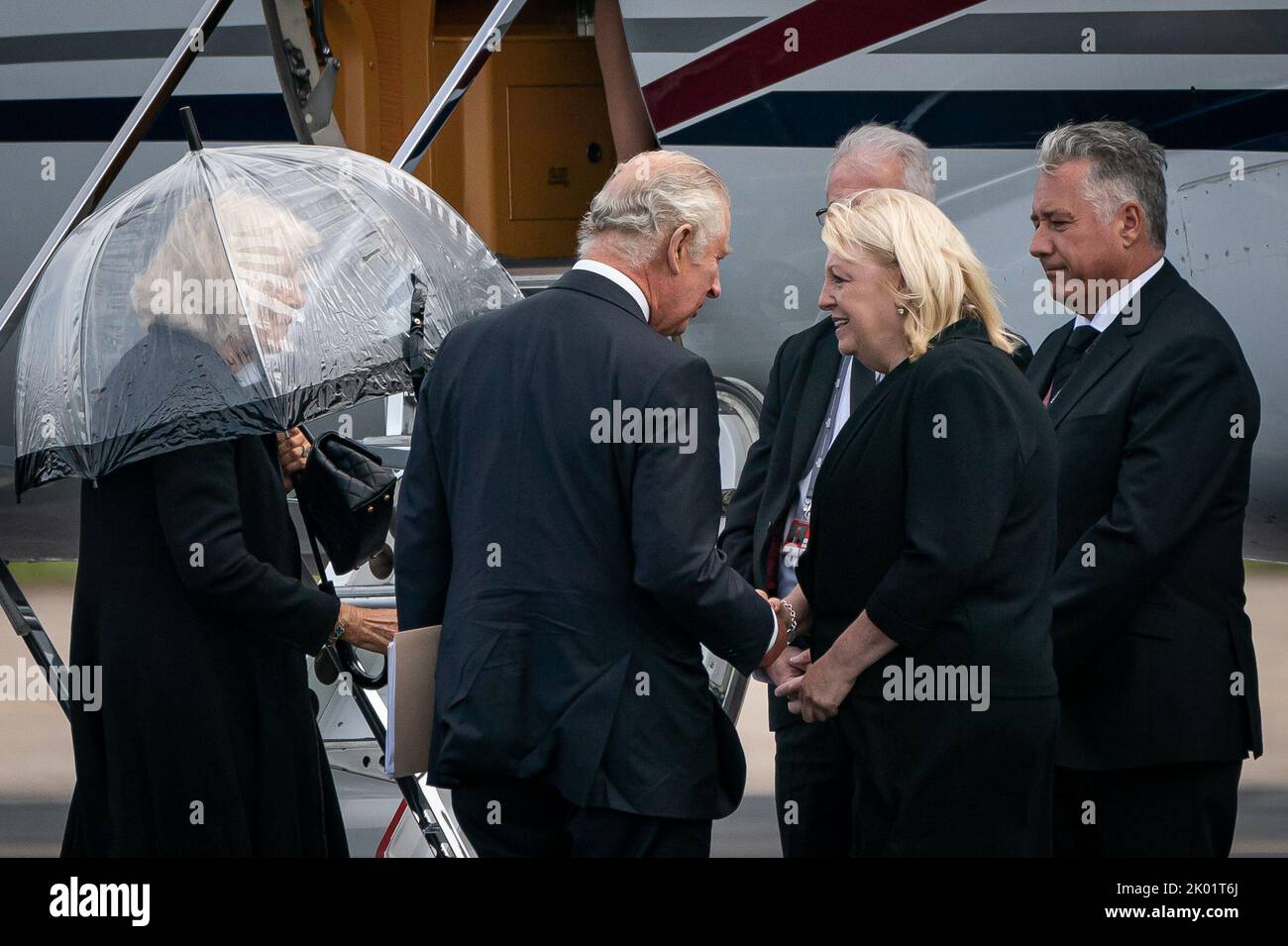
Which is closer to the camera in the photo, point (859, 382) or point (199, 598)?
point (199, 598)

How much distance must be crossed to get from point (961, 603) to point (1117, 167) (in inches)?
37.3

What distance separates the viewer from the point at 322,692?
4543 mm

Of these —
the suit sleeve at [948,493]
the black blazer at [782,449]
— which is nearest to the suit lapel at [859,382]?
the black blazer at [782,449]

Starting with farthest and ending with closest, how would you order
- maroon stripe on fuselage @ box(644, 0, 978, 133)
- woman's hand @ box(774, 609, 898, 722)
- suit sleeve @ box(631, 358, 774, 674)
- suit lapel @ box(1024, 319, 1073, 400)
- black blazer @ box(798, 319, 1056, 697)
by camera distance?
maroon stripe on fuselage @ box(644, 0, 978, 133)
suit lapel @ box(1024, 319, 1073, 400)
woman's hand @ box(774, 609, 898, 722)
black blazer @ box(798, 319, 1056, 697)
suit sleeve @ box(631, 358, 774, 674)

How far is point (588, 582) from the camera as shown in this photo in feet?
7.74

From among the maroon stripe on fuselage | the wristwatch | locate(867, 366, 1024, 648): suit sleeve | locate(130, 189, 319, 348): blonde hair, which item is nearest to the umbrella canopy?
locate(130, 189, 319, 348): blonde hair

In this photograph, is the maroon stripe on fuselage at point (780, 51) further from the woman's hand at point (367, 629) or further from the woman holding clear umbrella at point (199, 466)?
the woman's hand at point (367, 629)

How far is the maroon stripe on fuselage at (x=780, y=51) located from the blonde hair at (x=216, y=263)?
192cm

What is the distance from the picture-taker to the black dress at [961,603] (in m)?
2.52

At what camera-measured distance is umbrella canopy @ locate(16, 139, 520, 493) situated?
8.82 ft

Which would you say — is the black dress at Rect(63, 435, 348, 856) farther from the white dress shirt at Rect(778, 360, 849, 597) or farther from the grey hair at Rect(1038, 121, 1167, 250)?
the grey hair at Rect(1038, 121, 1167, 250)

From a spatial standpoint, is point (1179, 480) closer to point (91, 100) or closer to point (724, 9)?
point (724, 9)

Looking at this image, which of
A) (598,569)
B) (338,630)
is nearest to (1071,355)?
(598,569)

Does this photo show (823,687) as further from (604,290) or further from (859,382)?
(604,290)
